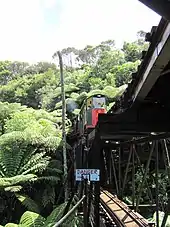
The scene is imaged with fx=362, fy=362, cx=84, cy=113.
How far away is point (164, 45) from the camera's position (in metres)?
1.82

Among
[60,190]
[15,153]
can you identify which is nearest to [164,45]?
[15,153]

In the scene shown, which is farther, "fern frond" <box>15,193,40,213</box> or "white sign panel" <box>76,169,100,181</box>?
"fern frond" <box>15,193,40,213</box>

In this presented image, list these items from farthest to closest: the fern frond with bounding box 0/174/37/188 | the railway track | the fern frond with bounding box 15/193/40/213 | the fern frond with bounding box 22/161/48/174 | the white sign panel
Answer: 1. the fern frond with bounding box 22/161/48/174
2. the fern frond with bounding box 15/193/40/213
3. the fern frond with bounding box 0/174/37/188
4. the railway track
5. the white sign panel

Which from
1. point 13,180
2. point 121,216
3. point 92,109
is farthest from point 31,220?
point 121,216

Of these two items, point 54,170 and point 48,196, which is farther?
point 54,170

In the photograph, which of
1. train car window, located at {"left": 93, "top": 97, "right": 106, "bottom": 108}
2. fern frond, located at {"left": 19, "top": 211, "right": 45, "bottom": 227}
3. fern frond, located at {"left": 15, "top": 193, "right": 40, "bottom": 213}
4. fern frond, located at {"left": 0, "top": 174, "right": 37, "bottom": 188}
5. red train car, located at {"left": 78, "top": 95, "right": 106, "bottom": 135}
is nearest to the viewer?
fern frond, located at {"left": 19, "top": 211, "right": 45, "bottom": 227}

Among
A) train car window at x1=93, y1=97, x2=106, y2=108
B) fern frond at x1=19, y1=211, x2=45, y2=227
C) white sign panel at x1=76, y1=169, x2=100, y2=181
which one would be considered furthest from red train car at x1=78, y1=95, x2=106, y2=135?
white sign panel at x1=76, y1=169, x2=100, y2=181

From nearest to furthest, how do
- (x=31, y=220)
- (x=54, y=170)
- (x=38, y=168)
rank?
(x=31, y=220) < (x=38, y=168) < (x=54, y=170)

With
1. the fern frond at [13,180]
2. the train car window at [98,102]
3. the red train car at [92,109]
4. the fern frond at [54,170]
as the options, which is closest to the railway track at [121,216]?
the red train car at [92,109]

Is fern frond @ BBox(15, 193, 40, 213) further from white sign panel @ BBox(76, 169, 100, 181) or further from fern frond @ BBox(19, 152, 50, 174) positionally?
white sign panel @ BBox(76, 169, 100, 181)

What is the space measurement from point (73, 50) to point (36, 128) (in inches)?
1433

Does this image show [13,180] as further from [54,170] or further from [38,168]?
[54,170]

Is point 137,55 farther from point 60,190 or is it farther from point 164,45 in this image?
point 164,45

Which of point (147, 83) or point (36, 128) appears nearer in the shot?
point (147, 83)
